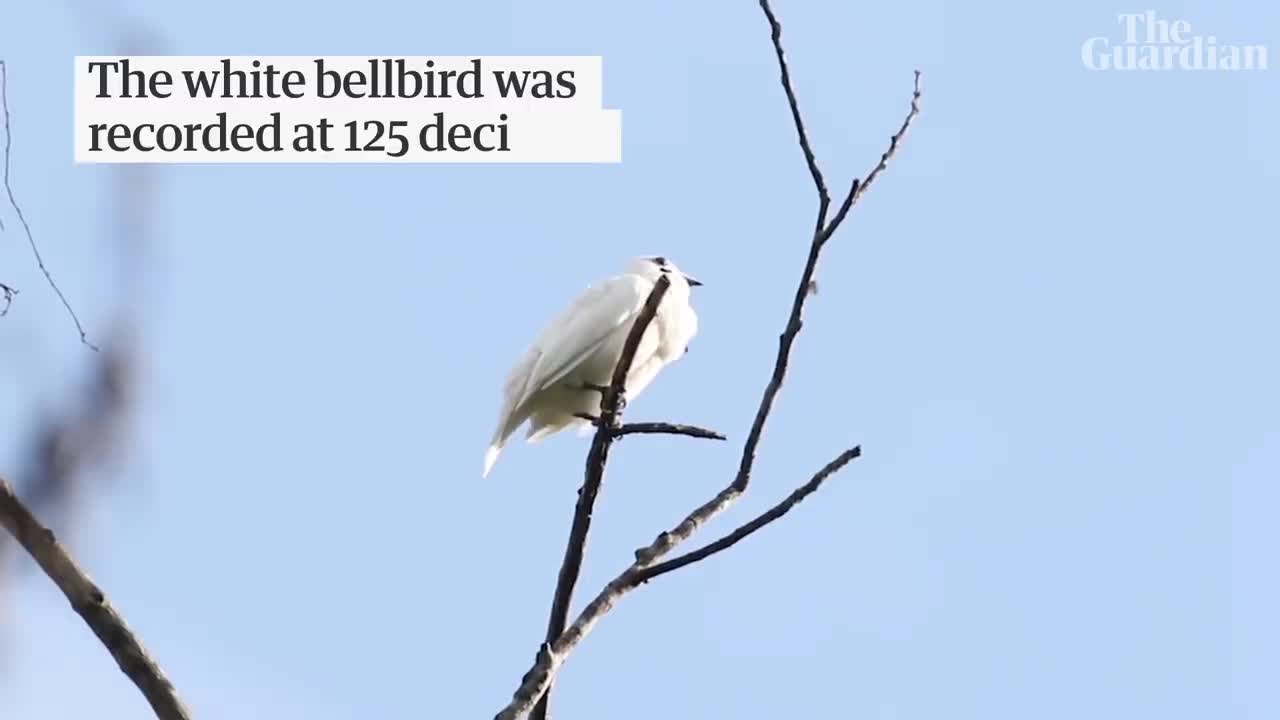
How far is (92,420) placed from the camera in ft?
3.77

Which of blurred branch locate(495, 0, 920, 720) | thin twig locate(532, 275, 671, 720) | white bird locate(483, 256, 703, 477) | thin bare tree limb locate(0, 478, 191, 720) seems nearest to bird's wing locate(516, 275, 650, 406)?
white bird locate(483, 256, 703, 477)

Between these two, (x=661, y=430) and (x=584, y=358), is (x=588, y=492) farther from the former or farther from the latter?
(x=584, y=358)

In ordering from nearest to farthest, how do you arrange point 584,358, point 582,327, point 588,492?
point 588,492, point 584,358, point 582,327

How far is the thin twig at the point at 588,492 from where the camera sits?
11.5ft

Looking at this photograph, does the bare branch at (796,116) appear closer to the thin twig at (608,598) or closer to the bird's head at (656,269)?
the thin twig at (608,598)

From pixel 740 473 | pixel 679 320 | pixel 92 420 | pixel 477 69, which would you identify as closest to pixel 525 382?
pixel 679 320

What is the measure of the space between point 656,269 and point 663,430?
12.3 feet

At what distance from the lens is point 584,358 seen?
22.0ft

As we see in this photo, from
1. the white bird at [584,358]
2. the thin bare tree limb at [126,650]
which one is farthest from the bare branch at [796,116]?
the white bird at [584,358]

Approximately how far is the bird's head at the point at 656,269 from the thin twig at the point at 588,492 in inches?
122

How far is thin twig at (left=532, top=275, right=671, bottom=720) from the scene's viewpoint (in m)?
3.50

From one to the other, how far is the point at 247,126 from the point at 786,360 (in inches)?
154

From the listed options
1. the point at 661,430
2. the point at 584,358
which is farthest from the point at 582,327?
the point at 661,430

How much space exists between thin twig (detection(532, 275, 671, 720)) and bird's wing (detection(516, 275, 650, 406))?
2018 mm
